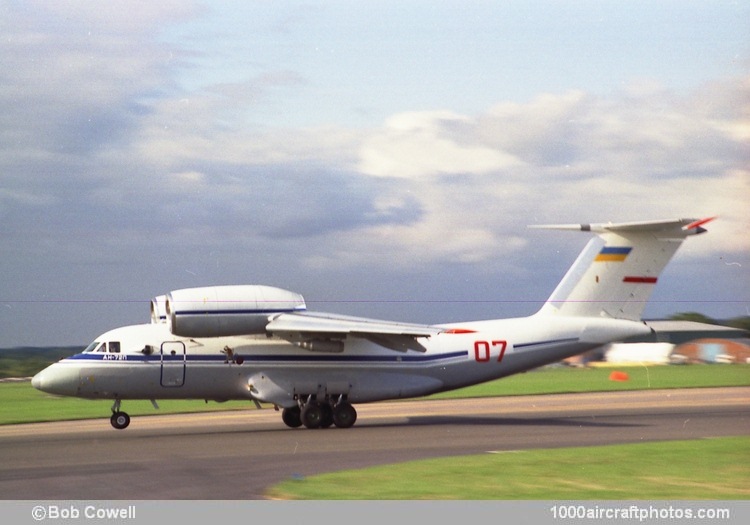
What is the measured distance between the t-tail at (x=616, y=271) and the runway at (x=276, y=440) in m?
2.76

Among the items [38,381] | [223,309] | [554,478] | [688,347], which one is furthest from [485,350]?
[688,347]

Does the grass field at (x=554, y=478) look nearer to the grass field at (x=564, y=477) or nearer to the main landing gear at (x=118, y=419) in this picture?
the grass field at (x=564, y=477)

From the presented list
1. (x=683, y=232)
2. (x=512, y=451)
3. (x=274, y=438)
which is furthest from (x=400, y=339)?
(x=683, y=232)

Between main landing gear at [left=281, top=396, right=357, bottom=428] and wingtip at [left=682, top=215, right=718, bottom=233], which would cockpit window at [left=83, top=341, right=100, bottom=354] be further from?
wingtip at [left=682, top=215, right=718, bottom=233]

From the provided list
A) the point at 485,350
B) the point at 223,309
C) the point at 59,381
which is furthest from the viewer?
the point at 485,350

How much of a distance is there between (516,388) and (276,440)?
19705mm

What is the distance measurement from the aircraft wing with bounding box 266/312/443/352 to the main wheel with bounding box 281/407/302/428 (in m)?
1.94

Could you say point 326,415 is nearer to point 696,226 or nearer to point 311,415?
point 311,415

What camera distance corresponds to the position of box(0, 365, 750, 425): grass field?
101 feet

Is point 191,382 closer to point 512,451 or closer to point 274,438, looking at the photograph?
point 274,438

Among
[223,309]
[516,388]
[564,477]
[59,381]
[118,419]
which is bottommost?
[564,477]

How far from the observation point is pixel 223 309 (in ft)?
70.9

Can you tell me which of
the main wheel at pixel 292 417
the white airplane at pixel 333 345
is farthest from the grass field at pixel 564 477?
the main wheel at pixel 292 417

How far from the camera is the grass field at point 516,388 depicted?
30703mm
